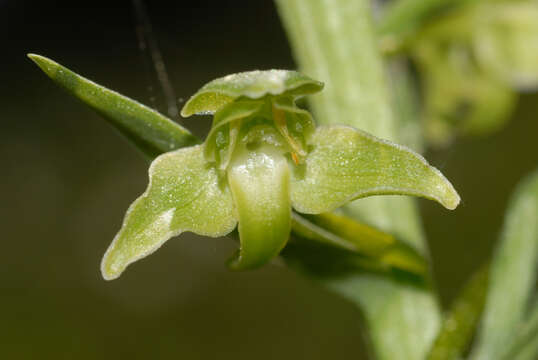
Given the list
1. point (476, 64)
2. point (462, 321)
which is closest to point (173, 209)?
point (462, 321)

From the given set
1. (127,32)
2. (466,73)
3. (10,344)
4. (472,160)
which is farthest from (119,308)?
(466,73)

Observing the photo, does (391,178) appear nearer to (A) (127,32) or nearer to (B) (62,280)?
(B) (62,280)

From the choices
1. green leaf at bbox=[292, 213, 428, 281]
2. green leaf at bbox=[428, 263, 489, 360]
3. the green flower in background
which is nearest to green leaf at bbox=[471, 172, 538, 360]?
green leaf at bbox=[428, 263, 489, 360]

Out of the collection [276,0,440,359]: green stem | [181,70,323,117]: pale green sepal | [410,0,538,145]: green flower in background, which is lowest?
[410,0,538,145]: green flower in background

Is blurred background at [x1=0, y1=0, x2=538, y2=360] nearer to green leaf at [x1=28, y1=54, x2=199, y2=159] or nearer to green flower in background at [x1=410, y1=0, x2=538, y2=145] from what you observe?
green flower in background at [x1=410, y1=0, x2=538, y2=145]

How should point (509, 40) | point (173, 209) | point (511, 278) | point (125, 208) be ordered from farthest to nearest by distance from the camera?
point (125, 208)
point (509, 40)
point (511, 278)
point (173, 209)

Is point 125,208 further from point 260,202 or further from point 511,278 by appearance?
point 260,202

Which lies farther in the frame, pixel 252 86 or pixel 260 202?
pixel 260 202
